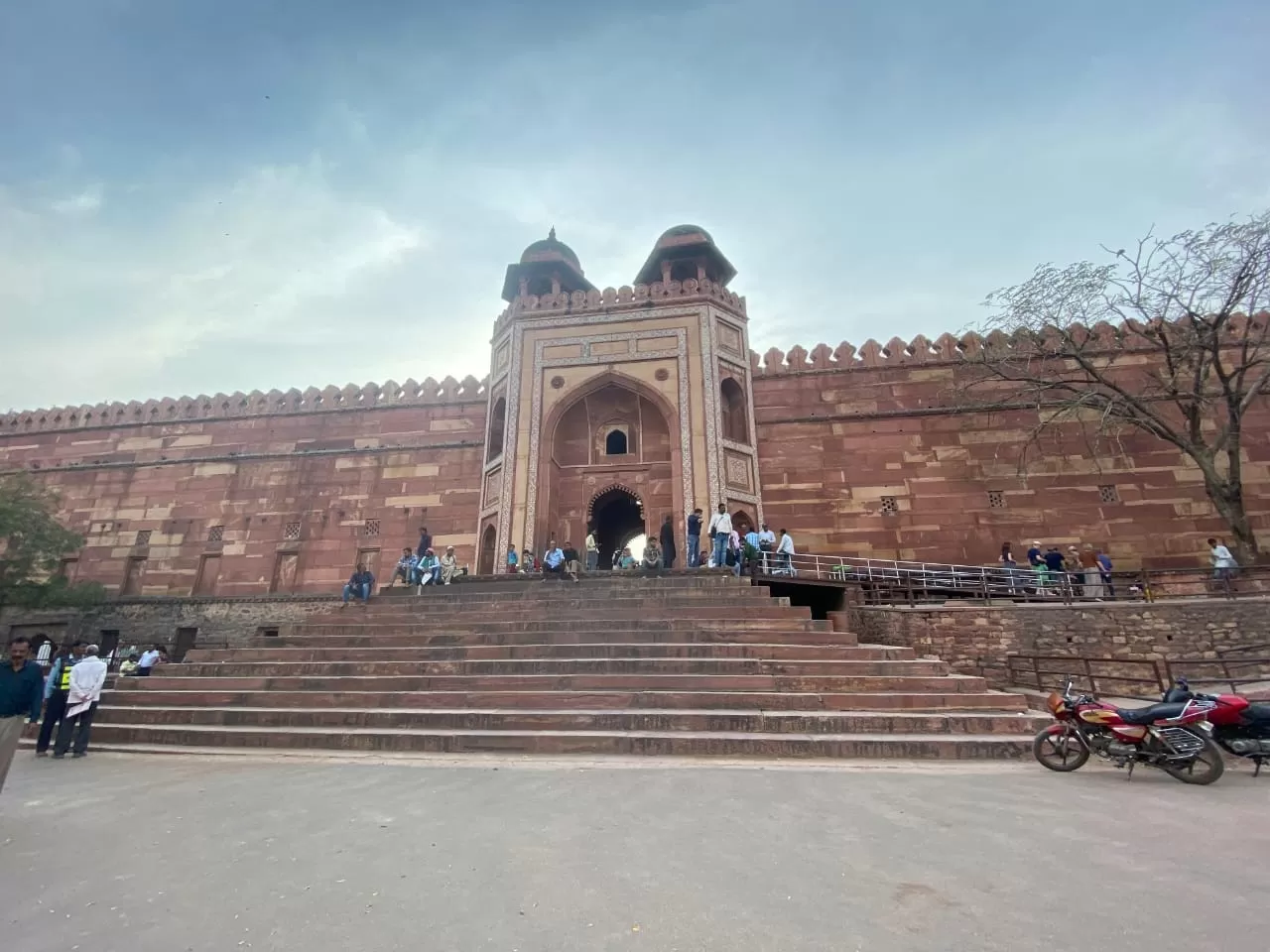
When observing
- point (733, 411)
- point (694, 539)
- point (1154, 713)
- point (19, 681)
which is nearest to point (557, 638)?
point (694, 539)

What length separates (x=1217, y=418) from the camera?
13.3 metres

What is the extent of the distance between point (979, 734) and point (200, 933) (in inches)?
220

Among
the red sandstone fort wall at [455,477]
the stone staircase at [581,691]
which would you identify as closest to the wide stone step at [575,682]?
the stone staircase at [581,691]

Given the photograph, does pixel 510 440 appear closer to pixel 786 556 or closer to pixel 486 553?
pixel 486 553

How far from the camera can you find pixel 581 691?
20.7 ft

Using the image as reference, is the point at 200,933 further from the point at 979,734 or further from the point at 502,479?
the point at 502,479

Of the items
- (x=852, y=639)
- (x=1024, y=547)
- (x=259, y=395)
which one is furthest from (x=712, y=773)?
(x=259, y=395)

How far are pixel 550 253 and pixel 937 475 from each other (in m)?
11.4

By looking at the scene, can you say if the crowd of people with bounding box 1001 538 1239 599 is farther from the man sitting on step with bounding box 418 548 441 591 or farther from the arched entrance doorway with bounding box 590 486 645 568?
the man sitting on step with bounding box 418 548 441 591

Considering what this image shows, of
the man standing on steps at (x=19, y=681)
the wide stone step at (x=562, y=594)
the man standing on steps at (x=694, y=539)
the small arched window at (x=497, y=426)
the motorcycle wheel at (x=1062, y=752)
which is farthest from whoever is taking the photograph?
the small arched window at (x=497, y=426)

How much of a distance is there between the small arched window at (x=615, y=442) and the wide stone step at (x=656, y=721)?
9741 millimetres

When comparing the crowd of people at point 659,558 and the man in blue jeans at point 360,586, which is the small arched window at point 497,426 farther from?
the man in blue jeans at point 360,586

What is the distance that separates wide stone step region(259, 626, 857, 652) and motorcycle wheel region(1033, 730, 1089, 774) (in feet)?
8.20

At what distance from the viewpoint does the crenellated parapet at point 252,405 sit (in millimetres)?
16859
